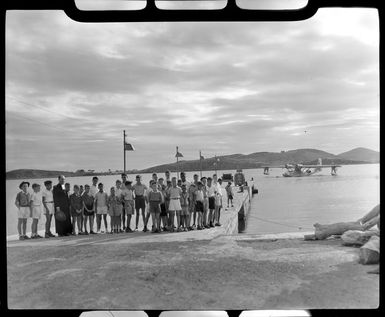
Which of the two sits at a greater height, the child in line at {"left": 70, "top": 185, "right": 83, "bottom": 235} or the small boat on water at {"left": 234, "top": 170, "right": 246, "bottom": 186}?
the child in line at {"left": 70, "top": 185, "right": 83, "bottom": 235}

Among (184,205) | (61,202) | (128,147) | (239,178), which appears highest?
(128,147)

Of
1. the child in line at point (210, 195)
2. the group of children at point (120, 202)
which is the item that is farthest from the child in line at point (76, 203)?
the child in line at point (210, 195)

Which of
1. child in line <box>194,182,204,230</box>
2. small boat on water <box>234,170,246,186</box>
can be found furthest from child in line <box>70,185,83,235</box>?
small boat on water <box>234,170,246,186</box>

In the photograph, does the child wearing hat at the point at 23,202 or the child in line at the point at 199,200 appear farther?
the child in line at the point at 199,200

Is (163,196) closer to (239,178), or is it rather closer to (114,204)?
(114,204)

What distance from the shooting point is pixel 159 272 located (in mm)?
4715

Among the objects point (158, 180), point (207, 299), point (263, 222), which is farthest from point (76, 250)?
point (263, 222)

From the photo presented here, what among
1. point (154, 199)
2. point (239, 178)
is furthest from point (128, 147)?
point (239, 178)

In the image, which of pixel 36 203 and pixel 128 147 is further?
pixel 36 203

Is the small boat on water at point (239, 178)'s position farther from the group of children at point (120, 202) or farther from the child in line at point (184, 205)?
the group of children at point (120, 202)

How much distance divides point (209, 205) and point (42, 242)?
3.00 meters

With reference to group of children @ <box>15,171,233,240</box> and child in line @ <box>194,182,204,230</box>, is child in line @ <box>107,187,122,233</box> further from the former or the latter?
child in line @ <box>194,182,204,230</box>

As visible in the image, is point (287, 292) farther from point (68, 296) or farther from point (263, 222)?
point (263, 222)

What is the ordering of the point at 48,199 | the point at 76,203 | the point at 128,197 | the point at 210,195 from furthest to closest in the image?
the point at 210,195 < the point at 128,197 < the point at 76,203 < the point at 48,199
